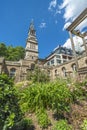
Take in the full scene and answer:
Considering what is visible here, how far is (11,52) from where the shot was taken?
46.6 meters

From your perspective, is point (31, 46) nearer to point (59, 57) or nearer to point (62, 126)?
point (59, 57)

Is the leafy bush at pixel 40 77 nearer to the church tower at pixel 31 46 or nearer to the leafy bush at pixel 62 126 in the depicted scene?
the leafy bush at pixel 62 126

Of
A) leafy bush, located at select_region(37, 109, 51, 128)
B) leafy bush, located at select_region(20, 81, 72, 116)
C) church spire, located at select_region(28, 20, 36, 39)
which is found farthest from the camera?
church spire, located at select_region(28, 20, 36, 39)

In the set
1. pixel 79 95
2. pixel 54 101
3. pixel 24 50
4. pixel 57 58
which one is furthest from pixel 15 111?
pixel 24 50

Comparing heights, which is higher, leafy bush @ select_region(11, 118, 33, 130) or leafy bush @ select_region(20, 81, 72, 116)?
leafy bush @ select_region(20, 81, 72, 116)

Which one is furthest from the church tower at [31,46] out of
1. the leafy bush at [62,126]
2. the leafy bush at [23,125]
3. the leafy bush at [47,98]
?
the leafy bush at [62,126]

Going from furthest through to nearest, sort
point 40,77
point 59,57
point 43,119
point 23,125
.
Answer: point 59,57 → point 40,77 → point 43,119 → point 23,125

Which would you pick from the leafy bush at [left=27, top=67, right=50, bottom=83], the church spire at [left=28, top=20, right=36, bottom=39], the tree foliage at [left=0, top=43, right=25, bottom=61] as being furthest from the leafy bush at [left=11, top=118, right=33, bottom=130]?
the church spire at [left=28, top=20, right=36, bottom=39]

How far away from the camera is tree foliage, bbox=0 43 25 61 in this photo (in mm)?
44353

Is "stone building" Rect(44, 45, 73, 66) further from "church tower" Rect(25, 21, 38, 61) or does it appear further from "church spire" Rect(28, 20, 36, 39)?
"church spire" Rect(28, 20, 36, 39)

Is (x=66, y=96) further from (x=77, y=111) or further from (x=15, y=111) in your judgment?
(x=15, y=111)

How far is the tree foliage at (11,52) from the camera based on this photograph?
1746 inches

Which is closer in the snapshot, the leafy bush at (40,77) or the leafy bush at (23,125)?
the leafy bush at (23,125)

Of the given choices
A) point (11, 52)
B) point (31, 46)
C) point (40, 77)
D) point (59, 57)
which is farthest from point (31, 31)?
point (40, 77)
